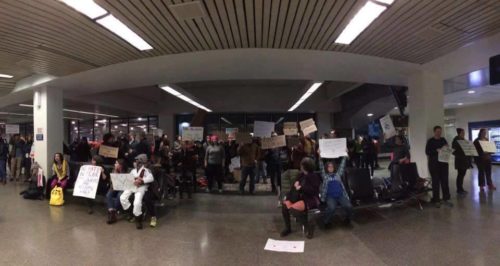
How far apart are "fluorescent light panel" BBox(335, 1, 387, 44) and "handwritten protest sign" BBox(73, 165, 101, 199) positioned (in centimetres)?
512

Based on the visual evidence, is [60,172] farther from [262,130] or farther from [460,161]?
[460,161]

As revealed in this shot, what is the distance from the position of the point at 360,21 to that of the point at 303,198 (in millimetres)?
2660

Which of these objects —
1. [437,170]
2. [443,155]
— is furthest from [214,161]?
[443,155]

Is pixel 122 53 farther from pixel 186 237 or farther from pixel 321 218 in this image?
pixel 321 218

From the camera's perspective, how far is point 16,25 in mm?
4211

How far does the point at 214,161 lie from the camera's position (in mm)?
7633

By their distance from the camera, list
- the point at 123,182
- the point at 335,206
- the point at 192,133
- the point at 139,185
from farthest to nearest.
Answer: the point at 192,133
the point at 123,182
the point at 139,185
the point at 335,206

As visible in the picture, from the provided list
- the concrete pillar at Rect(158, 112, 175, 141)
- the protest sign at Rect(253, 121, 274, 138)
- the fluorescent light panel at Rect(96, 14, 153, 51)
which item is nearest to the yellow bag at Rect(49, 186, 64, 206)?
the fluorescent light panel at Rect(96, 14, 153, 51)

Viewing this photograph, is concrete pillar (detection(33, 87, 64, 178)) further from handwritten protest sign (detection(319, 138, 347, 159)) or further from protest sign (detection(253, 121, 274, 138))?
handwritten protest sign (detection(319, 138, 347, 159))

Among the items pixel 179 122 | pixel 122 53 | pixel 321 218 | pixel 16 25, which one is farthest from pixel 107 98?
pixel 321 218

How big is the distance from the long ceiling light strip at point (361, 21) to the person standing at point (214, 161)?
3.98m

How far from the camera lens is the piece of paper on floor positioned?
3810 millimetres

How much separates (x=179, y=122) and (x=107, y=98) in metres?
5.05

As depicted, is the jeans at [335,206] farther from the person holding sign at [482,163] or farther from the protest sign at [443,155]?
the person holding sign at [482,163]
